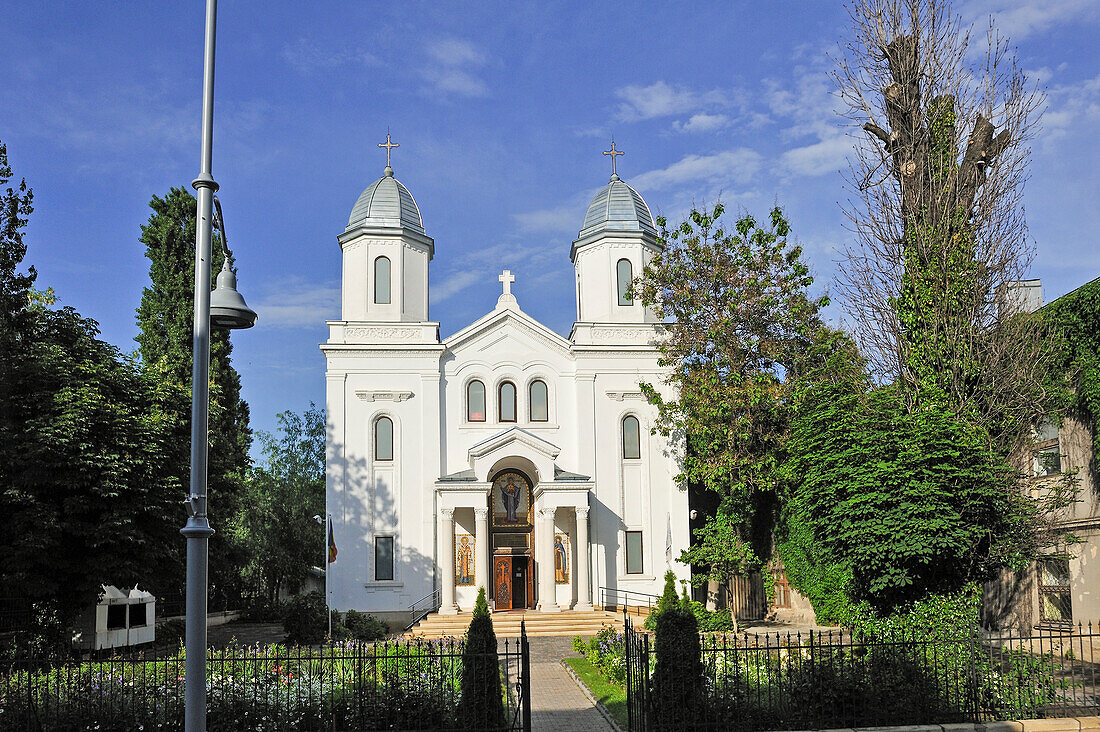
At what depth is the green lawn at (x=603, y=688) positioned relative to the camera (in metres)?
15.0

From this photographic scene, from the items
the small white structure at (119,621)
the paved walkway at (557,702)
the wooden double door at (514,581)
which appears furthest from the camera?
the wooden double door at (514,581)

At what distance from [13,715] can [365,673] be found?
451 centimetres

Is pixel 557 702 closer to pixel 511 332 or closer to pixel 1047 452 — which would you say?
pixel 1047 452

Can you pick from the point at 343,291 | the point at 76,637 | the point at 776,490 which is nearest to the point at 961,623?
the point at 776,490

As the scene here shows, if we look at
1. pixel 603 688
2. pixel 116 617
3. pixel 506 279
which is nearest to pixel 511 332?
pixel 506 279

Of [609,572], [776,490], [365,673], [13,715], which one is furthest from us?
[609,572]

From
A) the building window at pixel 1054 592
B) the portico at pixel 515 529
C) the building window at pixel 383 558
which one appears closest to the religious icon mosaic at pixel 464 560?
the portico at pixel 515 529

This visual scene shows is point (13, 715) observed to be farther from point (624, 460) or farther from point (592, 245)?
point (592, 245)

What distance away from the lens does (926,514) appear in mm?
16766

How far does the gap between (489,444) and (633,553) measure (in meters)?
6.57

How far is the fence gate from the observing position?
472 inches

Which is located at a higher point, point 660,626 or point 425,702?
point 660,626

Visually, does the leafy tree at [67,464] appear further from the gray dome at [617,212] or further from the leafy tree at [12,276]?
the gray dome at [617,212]

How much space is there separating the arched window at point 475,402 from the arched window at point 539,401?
68.6 inches
